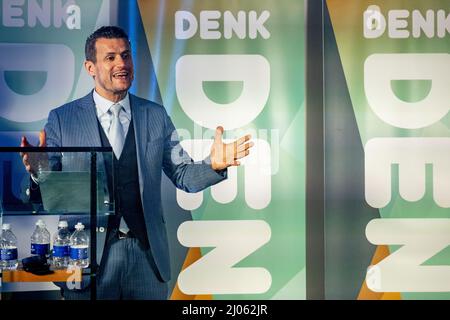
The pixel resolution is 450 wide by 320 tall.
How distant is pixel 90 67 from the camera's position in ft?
11.0

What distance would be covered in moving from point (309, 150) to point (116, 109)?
109 cm

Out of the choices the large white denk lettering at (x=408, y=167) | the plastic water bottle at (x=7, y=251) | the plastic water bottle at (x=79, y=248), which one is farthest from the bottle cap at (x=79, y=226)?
the large white denk lettering at (x=408, y=167)

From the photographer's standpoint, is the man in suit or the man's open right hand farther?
the man in suit

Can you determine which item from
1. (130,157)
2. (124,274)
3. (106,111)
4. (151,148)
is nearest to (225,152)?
(151,148)

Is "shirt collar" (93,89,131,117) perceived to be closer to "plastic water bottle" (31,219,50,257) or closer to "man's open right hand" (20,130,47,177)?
"man's open right hand" (20,130,47,177)

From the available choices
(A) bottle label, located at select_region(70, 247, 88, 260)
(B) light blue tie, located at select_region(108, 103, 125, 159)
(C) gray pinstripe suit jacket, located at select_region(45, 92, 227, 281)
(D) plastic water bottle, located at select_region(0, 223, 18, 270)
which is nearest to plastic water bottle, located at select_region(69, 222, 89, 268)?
(A) bottle label, located at select_region(70, 247, 88, 260)

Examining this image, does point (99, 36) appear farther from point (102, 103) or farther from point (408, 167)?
point (408, 167)

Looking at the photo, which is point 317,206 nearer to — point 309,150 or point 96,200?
point 309,150

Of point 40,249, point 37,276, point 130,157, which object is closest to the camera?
point 37,276

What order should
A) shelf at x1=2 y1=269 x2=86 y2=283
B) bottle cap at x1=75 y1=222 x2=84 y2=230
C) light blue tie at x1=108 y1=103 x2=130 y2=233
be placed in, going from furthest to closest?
light blue tie at x1=108 y1=103 x2=130 y2=233
bottle cap at x1=75 y1=222 x2=84 y2=230
shelf at x1=2 y1=269 x2=86 y2=283

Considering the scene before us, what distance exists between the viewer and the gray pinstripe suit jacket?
10.9ft

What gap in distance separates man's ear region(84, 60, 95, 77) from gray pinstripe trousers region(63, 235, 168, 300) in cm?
90

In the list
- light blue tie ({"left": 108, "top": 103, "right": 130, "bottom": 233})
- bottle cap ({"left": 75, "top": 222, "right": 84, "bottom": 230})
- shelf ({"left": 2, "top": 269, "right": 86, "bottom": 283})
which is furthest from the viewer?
light blue tie ({"left": 108, "top": 103, "right": 130, "bottom": 233})

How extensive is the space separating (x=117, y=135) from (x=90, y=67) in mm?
400
